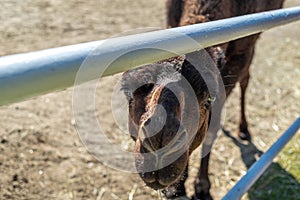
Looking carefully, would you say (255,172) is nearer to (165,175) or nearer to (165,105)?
(165,175)

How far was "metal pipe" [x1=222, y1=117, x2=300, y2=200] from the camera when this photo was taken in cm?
217

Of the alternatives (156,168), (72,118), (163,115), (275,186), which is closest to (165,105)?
(163,115)

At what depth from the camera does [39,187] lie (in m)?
3.46

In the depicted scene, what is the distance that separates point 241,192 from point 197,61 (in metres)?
0.74

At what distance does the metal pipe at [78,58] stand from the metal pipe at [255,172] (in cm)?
95

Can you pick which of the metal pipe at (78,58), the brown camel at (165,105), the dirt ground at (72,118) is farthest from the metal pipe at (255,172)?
the dirt ground at (72,118)

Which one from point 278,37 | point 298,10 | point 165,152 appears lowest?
point 278,37

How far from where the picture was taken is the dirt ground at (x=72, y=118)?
3.54 metres

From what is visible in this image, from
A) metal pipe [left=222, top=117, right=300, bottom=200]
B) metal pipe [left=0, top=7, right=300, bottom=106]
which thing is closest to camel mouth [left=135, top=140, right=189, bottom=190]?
metal pipe [left=222, top=117, right=300, bottom=200]

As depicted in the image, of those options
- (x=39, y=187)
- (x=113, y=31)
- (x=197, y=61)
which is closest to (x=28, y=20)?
(x=113, y=31)

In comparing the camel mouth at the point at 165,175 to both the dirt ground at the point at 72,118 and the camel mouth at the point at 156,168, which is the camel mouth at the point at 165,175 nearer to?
the camel mouth at the point at 156,168

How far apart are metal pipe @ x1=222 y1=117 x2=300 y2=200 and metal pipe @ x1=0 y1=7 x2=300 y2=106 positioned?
0.95 m

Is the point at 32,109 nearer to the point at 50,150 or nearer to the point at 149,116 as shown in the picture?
the point at 50,150

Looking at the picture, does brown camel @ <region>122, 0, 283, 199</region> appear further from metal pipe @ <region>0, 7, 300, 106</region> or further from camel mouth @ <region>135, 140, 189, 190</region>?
metal pipe @ <region>0, 7, 300, 106</region>
